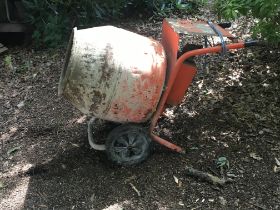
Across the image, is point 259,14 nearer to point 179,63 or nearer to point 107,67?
point 179,63

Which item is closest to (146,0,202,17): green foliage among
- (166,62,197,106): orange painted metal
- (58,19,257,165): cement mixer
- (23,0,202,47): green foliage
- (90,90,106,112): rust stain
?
(23,0,202,47): green foliage

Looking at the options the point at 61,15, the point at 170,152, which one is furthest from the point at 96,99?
the point at 61,15

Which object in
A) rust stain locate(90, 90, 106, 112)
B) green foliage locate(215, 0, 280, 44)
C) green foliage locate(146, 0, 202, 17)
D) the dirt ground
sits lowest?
the dirt ground

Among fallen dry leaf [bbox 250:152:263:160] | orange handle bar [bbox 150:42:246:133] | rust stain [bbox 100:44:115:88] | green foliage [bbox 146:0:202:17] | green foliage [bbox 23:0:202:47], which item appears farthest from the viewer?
green foliage [bbox 146:0:202:17]

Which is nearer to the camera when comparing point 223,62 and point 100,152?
point 100,152

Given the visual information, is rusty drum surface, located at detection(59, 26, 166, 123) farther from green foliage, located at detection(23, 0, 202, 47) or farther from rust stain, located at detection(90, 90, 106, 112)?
green foliage, located at detection(23, 0, 202, 47)

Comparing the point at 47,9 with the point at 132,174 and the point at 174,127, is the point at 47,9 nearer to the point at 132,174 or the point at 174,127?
the point at 174,127

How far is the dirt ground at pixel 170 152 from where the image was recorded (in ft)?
11.4

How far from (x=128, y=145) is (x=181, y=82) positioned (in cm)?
75

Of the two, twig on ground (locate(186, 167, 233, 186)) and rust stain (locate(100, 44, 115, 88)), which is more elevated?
rust stain (locate(100, 44, 115, 88))

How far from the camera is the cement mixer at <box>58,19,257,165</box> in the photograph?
330cm

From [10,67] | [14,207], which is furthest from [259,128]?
[10,67]

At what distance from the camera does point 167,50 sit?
388 cm

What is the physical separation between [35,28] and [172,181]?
3.58 m
